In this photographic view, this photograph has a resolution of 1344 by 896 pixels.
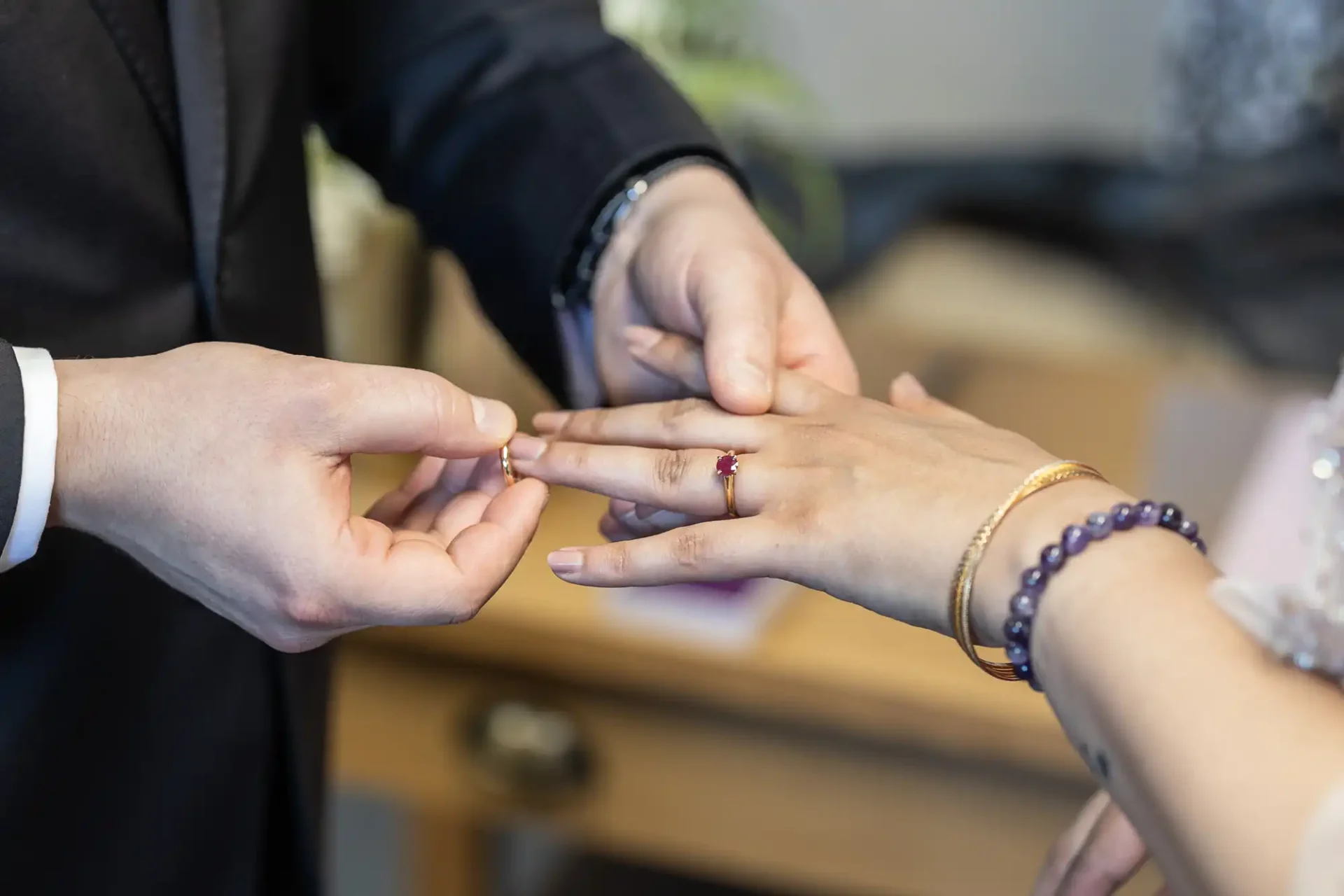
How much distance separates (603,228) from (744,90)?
1.56ft

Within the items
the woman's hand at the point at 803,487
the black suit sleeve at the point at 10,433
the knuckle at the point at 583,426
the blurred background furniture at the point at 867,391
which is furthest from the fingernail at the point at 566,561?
the blurred background furniture at the point at 867,391

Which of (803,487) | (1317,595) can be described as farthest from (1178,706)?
(803,487)

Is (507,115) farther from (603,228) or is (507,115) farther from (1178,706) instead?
(1178,706)

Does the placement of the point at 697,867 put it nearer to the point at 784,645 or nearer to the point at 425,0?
the point at 784,645

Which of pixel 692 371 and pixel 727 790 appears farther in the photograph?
pixel 727 790

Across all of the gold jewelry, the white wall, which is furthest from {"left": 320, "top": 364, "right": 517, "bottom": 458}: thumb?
the white wall

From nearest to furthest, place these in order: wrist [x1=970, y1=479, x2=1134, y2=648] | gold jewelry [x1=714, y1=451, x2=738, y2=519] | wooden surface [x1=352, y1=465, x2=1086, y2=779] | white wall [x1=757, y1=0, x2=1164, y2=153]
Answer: wrist [x1=970, y1=479, x2=1134, y2=648], gold jewelry [x1=714, y1=451, x2=738, y2=519], wooden surface [x1=352, y1=465, x2=1086, y2=779], white wall [x1=757, y1=0, x2=1164, y2=153]

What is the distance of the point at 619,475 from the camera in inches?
23.4

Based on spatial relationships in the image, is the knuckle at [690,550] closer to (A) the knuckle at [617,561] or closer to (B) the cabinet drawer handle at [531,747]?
(A) the knuckle at [617,561]

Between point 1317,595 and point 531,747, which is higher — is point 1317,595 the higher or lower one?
the higher one

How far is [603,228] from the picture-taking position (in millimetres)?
692

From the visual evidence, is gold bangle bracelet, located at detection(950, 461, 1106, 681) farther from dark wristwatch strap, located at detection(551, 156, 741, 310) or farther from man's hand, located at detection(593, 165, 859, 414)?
dark wristwatch strap, located at detection(551, 156, 741, 310)

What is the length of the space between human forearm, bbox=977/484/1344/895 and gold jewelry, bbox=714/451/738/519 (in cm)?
13

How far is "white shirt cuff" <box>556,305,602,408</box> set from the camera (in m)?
0.72
